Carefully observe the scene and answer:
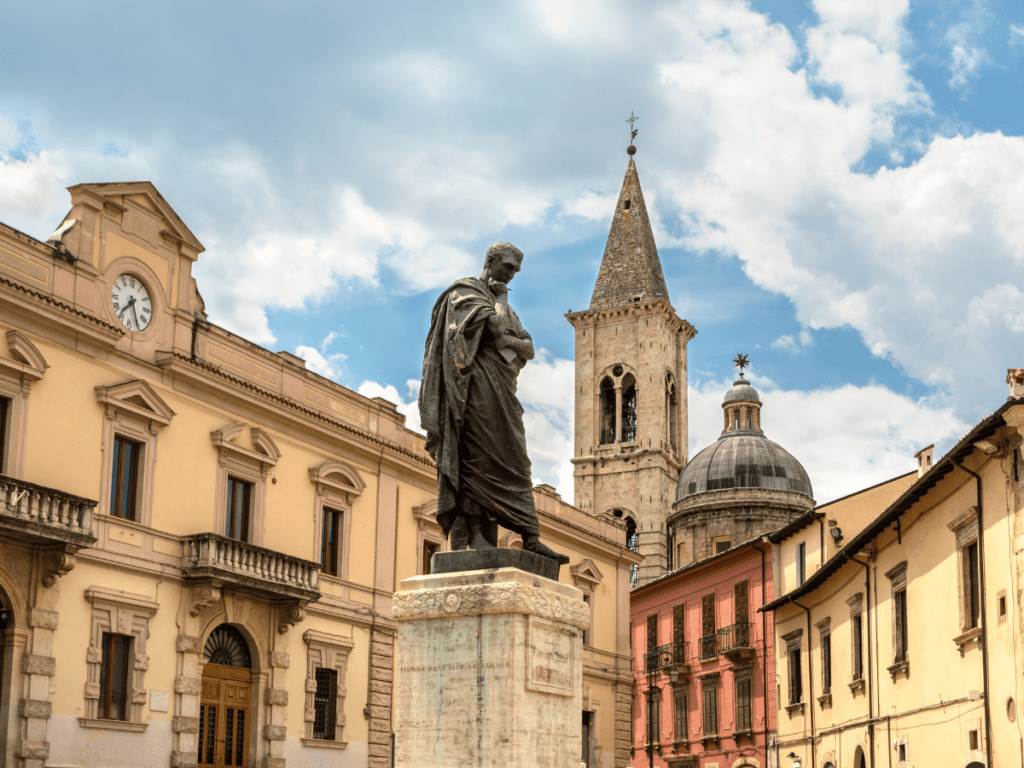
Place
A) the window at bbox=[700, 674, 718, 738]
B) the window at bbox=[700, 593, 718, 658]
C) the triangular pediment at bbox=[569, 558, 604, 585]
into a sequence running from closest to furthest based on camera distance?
the triangular pediment at bbox=[569, 558, 604, 585] < the window at bbox=[700, 674, 718, 738] < the window at bbox=[700, 593, 718, 658]

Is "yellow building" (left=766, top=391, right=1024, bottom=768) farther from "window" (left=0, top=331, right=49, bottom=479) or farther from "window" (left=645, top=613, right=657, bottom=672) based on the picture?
"window" (left=0, top=331, right=49, bottom=479)

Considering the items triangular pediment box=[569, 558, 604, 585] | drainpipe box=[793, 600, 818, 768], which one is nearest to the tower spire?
triangular pediment box=[569, 558, 604, 585]

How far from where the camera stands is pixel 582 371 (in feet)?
268

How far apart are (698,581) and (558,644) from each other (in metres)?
40.4

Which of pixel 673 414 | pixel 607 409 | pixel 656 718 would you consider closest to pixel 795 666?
pixel 656 718

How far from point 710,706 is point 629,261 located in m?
41.5

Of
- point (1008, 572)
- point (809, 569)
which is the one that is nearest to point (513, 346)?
point (1008, 572)

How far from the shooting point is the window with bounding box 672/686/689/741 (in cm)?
4746

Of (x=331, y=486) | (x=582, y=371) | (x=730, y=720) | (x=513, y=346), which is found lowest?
(x=730, y=720)

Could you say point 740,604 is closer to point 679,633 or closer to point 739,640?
point 739,640

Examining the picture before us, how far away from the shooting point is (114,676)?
22469 mm

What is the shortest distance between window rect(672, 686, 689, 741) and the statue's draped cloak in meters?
40.8

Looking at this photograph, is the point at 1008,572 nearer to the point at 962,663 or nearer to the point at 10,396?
the point at 962,663

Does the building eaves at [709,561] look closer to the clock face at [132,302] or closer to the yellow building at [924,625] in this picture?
the yellow building at [924,625]
